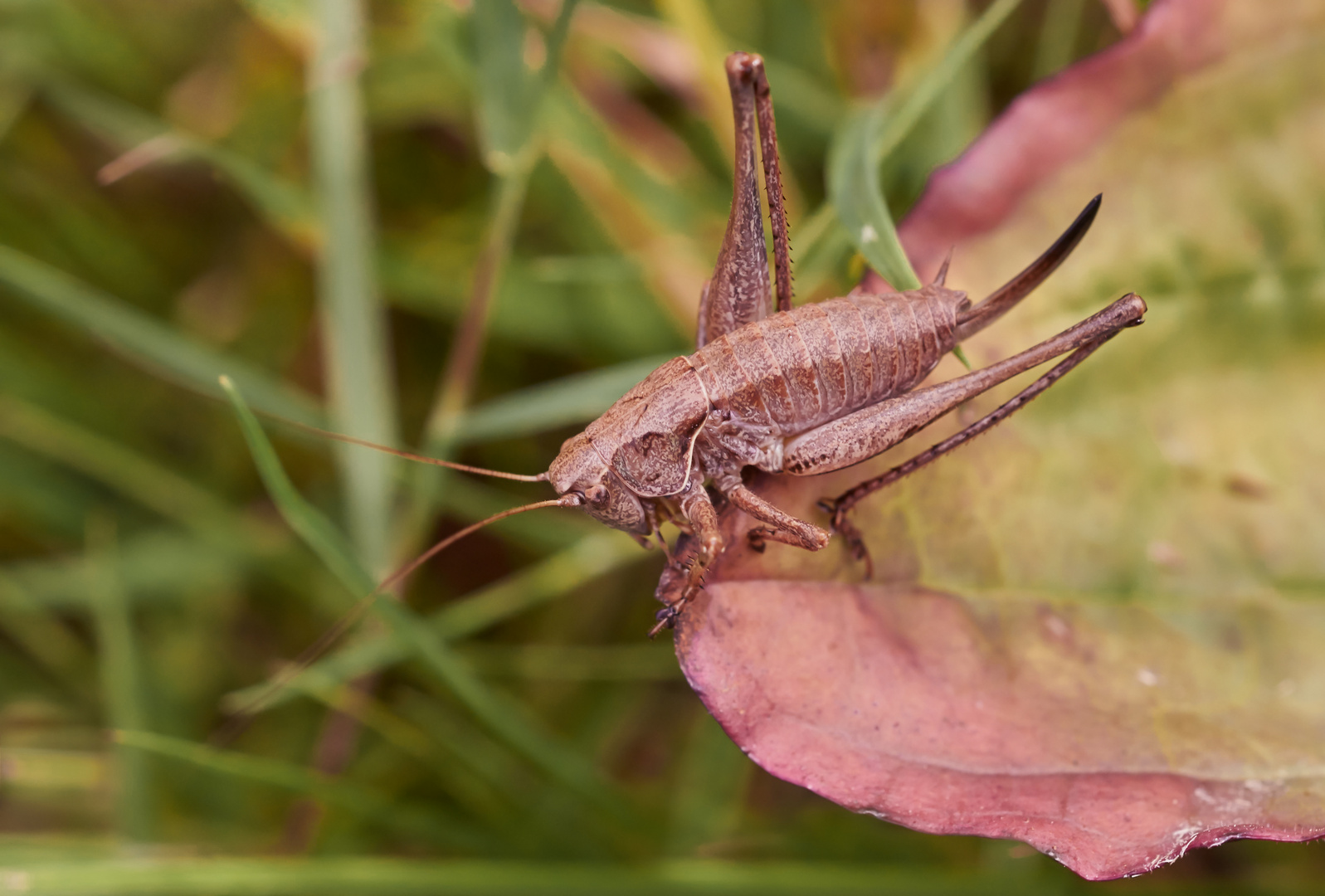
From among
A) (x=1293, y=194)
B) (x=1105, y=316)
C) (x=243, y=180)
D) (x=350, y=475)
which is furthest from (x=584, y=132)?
(x=1293, y=194)

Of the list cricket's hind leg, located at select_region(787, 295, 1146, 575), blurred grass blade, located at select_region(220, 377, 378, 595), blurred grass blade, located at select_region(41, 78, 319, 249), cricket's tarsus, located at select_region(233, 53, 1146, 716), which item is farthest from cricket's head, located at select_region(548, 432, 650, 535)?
blurred grass blade, located at select_region(41, 78, 319, 249)

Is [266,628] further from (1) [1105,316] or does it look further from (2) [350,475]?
(1) [1105,316]

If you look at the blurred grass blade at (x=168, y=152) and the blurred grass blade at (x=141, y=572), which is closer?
the blurred grass blade at (x=168, y=152)

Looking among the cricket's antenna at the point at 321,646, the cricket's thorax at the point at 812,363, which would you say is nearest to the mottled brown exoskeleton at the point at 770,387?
the cricket's thorax at the point at 812,363

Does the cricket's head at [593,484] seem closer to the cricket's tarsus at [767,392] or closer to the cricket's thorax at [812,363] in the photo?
the cricket's tarsus at [767,392]

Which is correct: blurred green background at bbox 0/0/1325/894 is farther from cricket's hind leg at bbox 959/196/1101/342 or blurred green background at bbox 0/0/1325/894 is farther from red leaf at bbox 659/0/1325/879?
red leaf at bbox 659/0/1325/879

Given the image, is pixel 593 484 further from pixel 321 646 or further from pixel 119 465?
pixel 119 465
